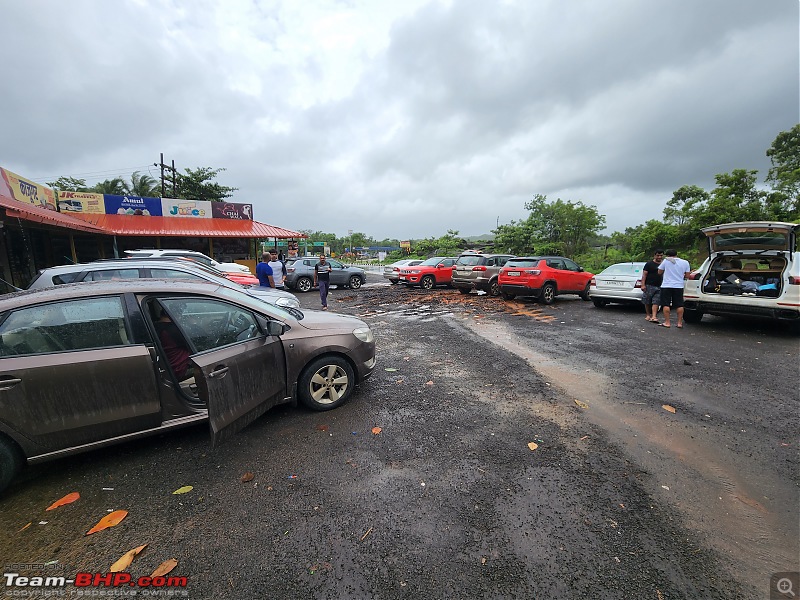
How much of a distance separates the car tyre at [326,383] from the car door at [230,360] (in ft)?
0.87

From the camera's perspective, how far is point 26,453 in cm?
237

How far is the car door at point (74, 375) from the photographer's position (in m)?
2.33

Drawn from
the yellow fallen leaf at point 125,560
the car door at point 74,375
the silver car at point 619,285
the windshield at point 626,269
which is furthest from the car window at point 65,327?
the windshield at point 626,269

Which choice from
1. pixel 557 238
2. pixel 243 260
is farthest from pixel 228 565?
pixel 557 238

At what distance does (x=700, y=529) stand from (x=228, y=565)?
2.85m

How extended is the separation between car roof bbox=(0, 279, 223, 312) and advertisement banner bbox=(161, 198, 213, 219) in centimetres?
2078

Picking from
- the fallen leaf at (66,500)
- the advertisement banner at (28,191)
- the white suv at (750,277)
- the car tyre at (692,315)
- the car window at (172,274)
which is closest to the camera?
the fallen leaf at (66,500)

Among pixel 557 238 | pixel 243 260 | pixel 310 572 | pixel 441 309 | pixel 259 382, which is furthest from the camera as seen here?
pixel 557 238

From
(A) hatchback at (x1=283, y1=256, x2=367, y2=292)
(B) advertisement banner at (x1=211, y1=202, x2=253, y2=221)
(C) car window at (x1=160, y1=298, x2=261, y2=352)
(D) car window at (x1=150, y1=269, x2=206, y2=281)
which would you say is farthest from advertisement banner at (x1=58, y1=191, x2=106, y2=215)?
(C) car window at (x1=160, y1=298, x2=261, y2=352)

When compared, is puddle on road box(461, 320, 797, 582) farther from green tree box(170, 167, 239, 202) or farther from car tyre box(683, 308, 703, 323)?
green tree box(170, 167, 239, 202)

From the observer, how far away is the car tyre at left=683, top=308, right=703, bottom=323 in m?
7.61

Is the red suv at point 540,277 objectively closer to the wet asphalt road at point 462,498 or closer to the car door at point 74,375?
the wet asphalt road at point 462,498

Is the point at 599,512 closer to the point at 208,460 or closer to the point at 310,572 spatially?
the point at 310,572

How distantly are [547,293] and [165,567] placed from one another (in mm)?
10822
